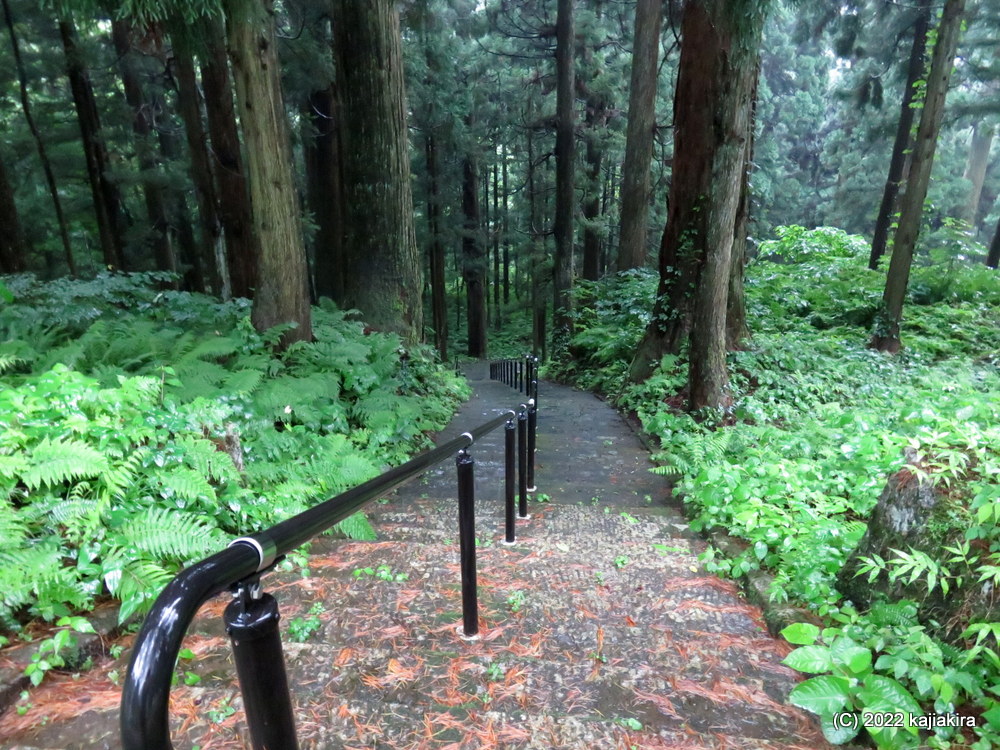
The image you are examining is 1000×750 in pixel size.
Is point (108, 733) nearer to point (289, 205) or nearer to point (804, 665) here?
point (804, 665)

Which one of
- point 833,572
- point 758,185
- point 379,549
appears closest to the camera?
point 833,572

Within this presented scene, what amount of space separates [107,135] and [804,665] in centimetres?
1788

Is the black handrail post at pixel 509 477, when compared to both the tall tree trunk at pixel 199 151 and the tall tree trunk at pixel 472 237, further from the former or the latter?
the tall tree trunk at pixel 472 237

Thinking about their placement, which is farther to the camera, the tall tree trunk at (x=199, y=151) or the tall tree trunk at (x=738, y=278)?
the tall tree trunk at (x=199, y=151)

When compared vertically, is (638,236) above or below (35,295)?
above

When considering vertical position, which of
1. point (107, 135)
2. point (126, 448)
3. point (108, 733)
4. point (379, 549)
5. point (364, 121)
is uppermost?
point (107, 135)

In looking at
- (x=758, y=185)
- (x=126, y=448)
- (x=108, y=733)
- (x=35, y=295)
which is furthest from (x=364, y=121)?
(x=758, y=185)

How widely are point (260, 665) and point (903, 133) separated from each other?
1837cm

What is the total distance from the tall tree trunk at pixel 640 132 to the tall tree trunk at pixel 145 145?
10.9m

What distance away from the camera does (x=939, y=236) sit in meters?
13.2

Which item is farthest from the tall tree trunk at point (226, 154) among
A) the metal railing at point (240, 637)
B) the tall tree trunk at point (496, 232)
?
the tall tree trunk at point (496, 232)

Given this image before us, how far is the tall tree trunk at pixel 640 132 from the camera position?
12492mm

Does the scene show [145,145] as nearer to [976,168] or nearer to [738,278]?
[738,278]

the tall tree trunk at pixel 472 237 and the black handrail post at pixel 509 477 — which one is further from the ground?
the tall tree trunk at pixel 472 237
